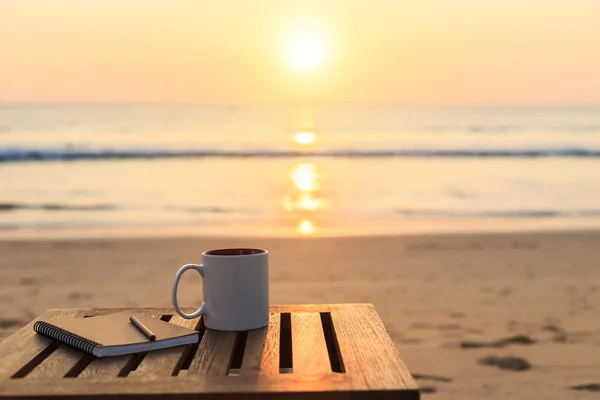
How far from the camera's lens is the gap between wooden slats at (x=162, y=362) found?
1.06 metres

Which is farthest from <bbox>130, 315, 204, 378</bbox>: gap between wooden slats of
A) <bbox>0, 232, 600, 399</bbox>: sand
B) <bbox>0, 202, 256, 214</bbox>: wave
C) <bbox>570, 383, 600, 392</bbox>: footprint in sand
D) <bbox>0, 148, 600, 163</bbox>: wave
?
<bbox>0, 148, 600, 163</bbox>: wave

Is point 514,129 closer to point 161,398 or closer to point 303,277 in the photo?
point 303,277

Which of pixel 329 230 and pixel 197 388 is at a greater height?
pixel 329 230

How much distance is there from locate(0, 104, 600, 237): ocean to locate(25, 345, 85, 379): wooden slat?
5.01 m

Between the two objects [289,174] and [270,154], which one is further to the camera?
[270,154]

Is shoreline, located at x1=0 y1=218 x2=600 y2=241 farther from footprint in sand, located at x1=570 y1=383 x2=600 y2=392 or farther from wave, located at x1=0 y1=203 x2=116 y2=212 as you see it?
footprint in sand, located at x1=570 y1=383 x2=600 y2=392

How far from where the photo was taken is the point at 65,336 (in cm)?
123

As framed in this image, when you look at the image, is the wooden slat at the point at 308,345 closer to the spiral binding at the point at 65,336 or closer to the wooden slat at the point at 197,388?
the wooden slat at the point at 197,388

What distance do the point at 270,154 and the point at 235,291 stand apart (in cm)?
1420

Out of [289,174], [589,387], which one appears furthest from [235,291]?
[289,174]

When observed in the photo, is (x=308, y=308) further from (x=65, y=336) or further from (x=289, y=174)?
(x=289, y=174)

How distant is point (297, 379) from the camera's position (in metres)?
1.02

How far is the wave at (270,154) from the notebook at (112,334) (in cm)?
1274

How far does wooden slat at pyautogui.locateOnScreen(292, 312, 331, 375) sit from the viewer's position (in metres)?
1.09
